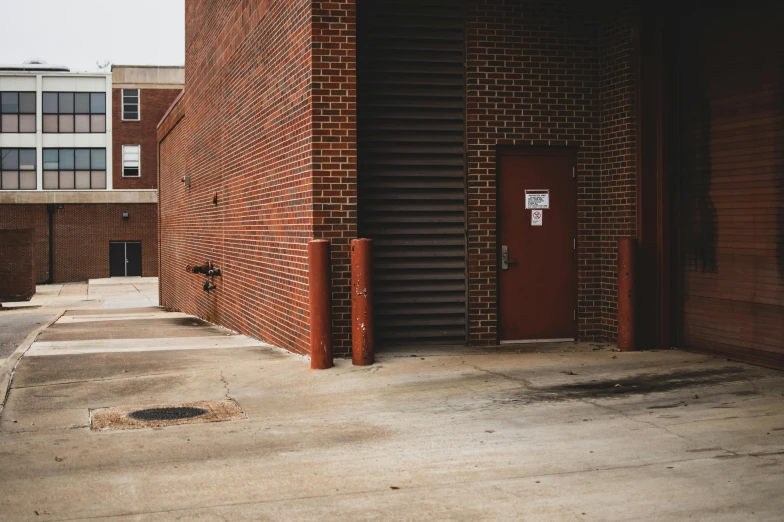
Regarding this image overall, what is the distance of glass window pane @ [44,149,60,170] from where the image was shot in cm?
5394

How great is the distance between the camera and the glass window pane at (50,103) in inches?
2131

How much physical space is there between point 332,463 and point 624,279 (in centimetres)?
545

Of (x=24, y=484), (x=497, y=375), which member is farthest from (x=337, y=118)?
(x=24, y=484)

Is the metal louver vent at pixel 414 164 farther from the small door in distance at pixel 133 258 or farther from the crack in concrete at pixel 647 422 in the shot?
the small door in distance at pixel 133 258

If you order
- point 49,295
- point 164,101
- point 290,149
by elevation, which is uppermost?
point 164,101

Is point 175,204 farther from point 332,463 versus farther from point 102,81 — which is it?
point 102,81

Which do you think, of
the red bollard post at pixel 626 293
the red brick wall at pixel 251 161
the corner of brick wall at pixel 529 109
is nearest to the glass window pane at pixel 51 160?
→ the red brick wall at pixel 251 161

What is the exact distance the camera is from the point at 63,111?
5453cm

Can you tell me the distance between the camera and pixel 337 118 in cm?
976

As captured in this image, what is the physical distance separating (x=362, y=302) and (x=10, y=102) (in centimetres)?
5179

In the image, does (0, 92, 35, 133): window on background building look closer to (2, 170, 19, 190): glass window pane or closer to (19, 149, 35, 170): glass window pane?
(19, 149, 35, 170): glass window pane

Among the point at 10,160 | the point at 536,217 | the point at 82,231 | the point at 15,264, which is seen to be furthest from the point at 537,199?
the point at 10,160

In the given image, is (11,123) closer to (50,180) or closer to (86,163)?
(50,180)

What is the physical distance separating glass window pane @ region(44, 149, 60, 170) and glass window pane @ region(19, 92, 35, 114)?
2721mm
